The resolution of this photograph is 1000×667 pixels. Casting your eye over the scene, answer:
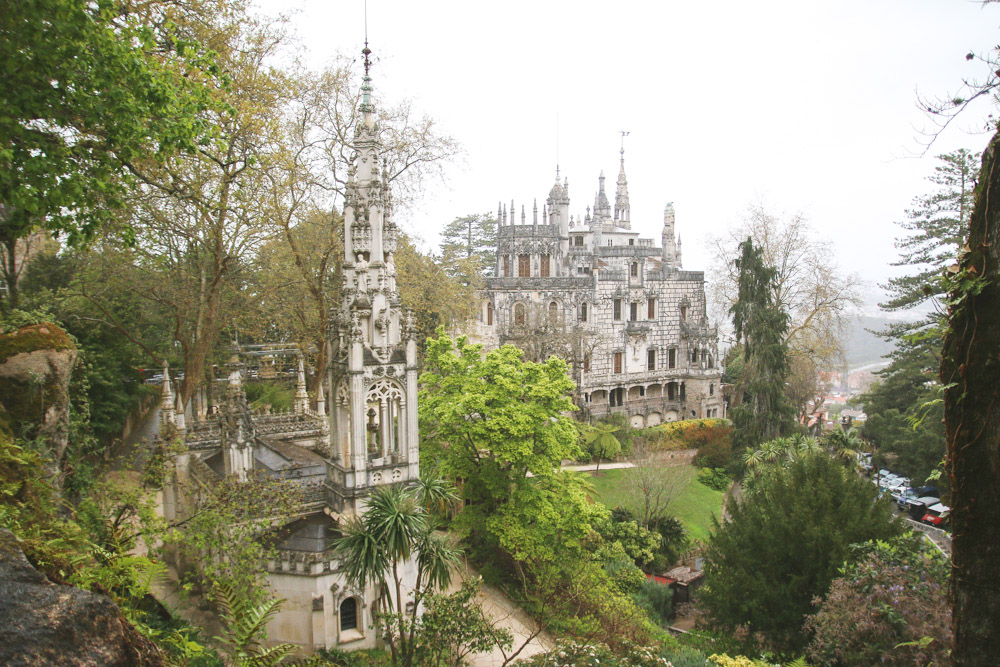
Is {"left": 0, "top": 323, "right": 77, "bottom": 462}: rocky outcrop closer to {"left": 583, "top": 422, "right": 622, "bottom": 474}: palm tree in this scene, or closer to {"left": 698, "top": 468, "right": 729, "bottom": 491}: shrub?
{"left": 583, "top": 422, "right": 622, "bottom": 474}: palm tree

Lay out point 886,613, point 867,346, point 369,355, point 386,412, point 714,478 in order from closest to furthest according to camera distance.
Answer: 1. point 886,613
2. point 369,355
3. point 386,412
4. point 714,478
5. point 867,346

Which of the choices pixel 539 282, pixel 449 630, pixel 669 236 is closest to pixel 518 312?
pixel 539 282

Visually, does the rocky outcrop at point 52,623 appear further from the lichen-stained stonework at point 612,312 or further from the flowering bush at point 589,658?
the lichen-stained stonework at point 612,312

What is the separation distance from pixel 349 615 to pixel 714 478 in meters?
23.9

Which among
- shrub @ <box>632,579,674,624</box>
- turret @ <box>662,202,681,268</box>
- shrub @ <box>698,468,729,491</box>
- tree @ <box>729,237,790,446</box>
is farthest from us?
turret @ <box>662,202,681,268</box>

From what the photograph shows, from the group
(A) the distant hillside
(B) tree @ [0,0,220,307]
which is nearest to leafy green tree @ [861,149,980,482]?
(B) tree @ [0,0,220,307]

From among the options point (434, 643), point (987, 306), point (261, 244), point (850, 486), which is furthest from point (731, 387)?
point (987, 306)

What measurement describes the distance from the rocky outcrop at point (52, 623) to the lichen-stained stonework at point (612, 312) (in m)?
34.4

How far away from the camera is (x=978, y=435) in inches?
186

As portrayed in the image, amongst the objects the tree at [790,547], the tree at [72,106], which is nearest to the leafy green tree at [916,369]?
the tree at [790,547]

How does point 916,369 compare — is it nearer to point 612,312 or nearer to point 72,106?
point 612,312

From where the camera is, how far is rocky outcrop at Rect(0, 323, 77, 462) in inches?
363

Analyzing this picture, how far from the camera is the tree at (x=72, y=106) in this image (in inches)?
247

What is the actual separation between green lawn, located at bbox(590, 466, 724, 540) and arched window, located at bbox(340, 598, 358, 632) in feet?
46.8
